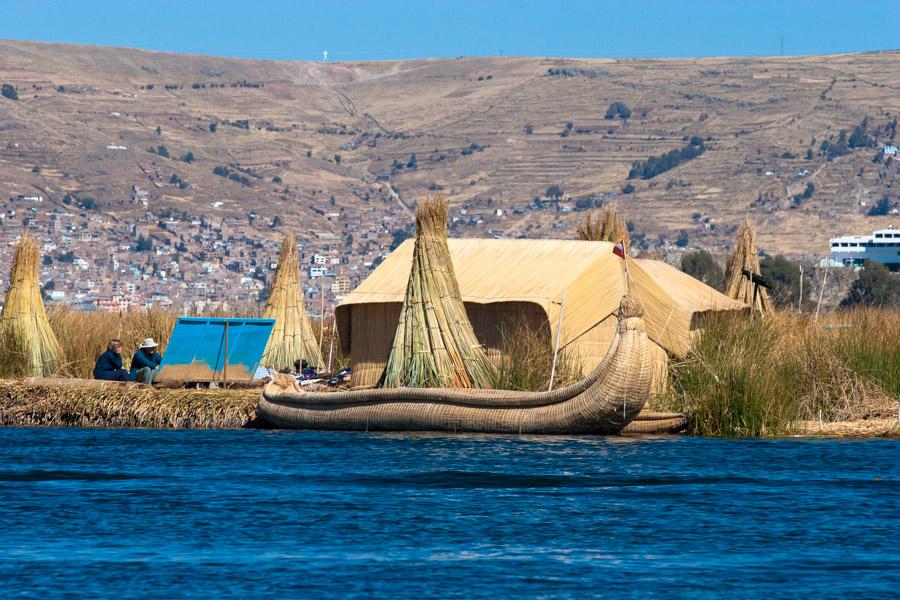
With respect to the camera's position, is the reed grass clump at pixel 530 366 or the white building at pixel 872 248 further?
the white building at pixel 872 248

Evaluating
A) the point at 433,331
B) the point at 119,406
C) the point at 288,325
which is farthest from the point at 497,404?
the point at 288,325

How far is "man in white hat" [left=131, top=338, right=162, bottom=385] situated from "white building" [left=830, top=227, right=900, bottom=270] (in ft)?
320

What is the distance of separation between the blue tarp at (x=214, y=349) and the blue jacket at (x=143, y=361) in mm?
317

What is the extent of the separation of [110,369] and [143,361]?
459 millimetres

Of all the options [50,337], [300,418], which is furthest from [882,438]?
[50,337]

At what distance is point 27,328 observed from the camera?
83.9ft

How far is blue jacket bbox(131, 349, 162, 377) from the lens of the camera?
24000mm

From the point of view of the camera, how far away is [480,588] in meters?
12.1

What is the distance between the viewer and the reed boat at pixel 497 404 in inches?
753

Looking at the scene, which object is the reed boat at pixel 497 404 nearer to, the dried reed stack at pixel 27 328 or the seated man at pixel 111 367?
the seated man at pixel 111 367

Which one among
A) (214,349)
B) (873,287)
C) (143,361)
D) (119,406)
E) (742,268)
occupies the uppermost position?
(742,268)

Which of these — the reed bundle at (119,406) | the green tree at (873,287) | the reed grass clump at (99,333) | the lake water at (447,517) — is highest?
the green tree at (873,287)

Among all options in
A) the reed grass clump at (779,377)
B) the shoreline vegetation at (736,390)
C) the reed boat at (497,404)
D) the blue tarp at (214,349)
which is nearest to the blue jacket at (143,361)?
the blue tarp at (214,349)

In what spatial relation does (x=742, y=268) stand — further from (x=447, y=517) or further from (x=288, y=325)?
(x=447, y=517)
